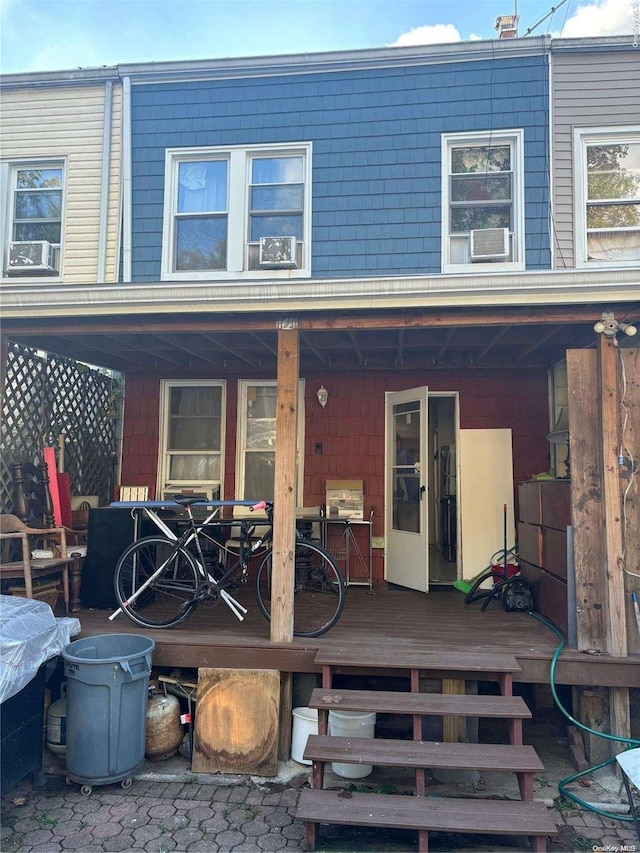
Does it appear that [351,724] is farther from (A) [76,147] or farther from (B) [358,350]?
(A) [76,147]

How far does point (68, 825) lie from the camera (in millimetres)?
2809

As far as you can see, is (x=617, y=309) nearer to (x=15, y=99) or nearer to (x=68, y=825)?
(x=68, y=825)

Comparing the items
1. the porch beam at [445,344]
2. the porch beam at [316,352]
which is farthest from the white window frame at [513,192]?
the porch beam at [316,352]

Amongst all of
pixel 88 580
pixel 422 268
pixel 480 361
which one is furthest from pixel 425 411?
A: pixel 88 580

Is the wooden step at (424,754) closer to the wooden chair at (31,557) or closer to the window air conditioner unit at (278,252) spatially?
the wooden chair at (31,557)

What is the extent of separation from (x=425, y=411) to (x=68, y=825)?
4.11 meters

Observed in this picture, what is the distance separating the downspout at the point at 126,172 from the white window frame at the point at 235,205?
A: 377 mm

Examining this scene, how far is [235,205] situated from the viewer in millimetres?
5746

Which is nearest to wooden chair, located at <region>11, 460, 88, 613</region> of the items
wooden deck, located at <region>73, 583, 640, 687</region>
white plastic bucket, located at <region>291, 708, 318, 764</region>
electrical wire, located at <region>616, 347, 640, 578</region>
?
wooden deck, located at <region>73, 583, 640, 687</region>

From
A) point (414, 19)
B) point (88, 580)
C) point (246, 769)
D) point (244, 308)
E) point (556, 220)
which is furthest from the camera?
point (414, 19)

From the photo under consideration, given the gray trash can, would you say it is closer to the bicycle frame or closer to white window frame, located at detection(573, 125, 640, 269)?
the bicycle frame

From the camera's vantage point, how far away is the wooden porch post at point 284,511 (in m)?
3.62

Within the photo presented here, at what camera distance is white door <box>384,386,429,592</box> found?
5.52m

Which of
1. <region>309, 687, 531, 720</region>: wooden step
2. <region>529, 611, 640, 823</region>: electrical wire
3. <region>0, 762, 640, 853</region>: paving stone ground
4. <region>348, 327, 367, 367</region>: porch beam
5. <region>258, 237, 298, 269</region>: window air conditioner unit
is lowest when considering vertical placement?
<region>0, 762, 640, 853</region>: paving stone ground
